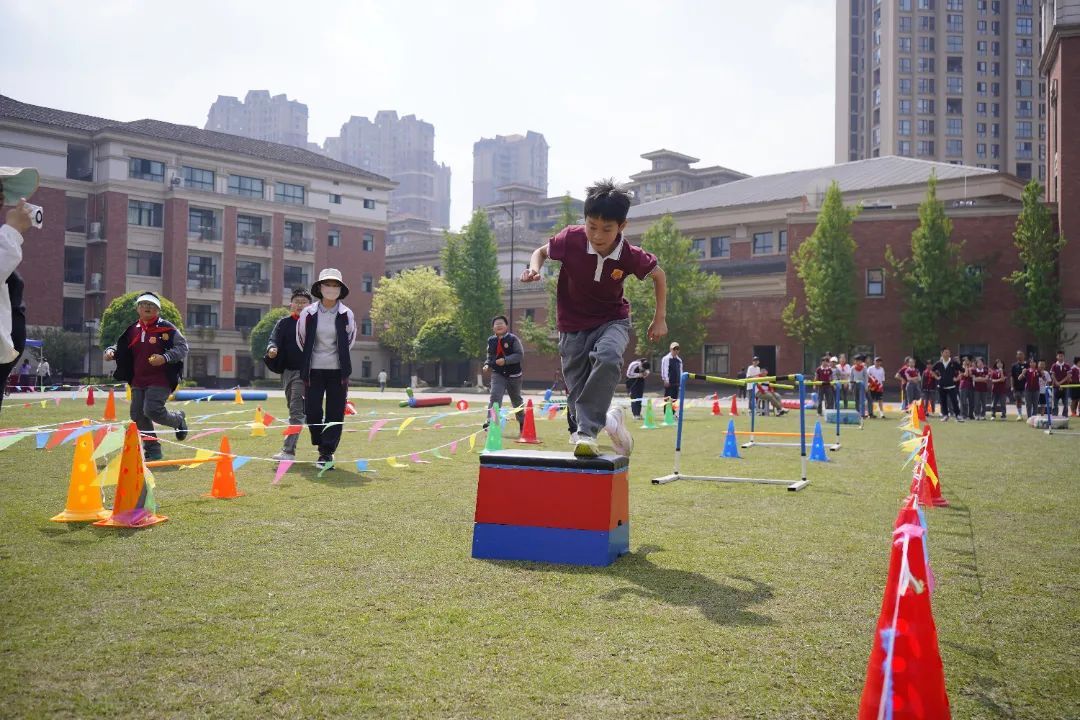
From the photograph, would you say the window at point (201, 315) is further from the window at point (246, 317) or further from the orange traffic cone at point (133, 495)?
the orange traffic cone at point (133, 495)

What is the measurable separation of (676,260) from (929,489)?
45.5 metres

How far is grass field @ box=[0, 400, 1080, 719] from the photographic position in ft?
10.4

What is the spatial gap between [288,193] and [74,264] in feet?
51.8

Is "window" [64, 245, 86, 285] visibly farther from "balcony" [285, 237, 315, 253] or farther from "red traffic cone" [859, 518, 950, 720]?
"red traffic cone" [859, 518, 950, 720]

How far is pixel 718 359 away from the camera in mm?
55656

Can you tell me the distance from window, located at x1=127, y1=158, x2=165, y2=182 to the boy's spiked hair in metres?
61.6

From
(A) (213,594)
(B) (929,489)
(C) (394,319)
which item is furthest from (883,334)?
(A) (213,594)

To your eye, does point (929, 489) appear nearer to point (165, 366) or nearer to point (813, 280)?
point (165, 366)

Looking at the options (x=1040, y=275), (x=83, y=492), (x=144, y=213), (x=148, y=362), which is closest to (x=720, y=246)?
(x=1040, y=275)

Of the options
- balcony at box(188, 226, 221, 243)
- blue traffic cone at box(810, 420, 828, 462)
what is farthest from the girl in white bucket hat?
balcony at box(188, 226, 221, 243)

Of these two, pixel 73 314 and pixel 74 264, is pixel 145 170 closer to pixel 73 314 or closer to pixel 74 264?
pixel 74 264

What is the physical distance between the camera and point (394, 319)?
69.4m

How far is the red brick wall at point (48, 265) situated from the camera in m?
57.1

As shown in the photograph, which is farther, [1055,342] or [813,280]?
[813,280]
